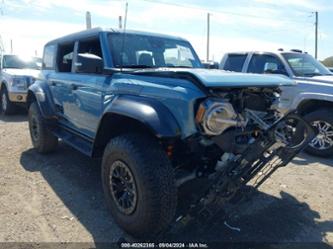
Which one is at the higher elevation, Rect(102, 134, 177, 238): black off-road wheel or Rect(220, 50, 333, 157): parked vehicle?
Rect(220, 50, 333, 157): parked vehicle

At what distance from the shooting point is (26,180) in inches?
196

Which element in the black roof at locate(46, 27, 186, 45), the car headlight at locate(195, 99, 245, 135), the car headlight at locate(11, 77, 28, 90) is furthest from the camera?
the car headlight at locate(11, 77, 28, 90)

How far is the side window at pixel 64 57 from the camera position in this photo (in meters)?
5.74

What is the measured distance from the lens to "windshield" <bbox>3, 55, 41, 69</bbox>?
1102 cm

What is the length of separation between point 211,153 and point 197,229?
80 centimetres

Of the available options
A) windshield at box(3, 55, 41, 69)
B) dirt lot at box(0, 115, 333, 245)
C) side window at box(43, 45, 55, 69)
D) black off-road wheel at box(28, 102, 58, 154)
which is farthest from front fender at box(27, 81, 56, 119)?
windshield at box(3, 55, 41, 69)

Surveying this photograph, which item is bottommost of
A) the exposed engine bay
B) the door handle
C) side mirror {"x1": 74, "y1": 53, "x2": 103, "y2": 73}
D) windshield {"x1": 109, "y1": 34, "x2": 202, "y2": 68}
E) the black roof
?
the exposed engine bay

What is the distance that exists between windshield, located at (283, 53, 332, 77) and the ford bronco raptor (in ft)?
11.4

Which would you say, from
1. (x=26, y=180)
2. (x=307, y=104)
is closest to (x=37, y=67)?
(x=26, y=180)

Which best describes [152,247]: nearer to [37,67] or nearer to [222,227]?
[222,227]

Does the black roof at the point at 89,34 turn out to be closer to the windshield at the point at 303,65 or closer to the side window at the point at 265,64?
the side window at the point at 265,64

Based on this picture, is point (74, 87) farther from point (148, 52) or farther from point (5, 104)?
point (5, 104)

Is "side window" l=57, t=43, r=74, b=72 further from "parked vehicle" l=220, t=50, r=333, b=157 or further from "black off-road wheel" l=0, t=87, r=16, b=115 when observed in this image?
"black off-road wheel" l=0, t=87, r=16, b=115

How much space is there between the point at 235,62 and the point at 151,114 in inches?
203
